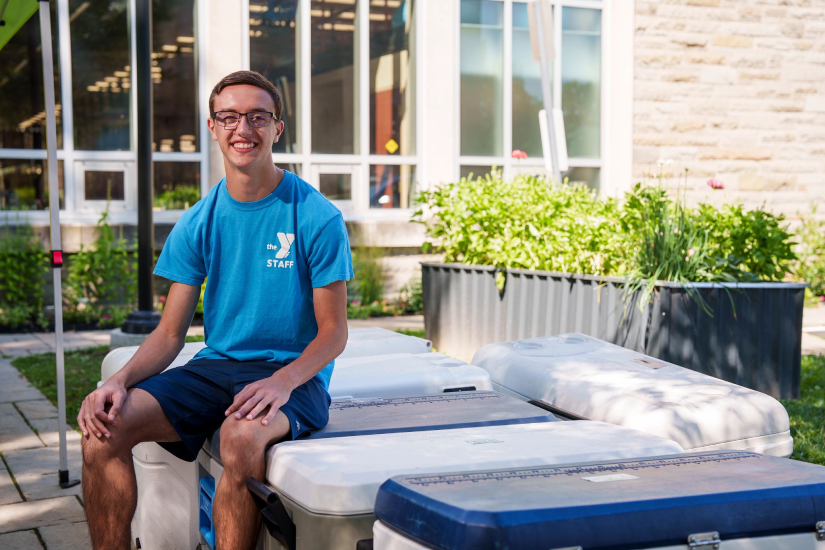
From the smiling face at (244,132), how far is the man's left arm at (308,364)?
48 cm

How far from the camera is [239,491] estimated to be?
7.71 ft

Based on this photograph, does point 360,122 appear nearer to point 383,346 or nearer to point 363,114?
point 363,114

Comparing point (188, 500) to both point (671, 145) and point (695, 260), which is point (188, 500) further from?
point (671, 145)

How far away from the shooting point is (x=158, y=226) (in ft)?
29.2

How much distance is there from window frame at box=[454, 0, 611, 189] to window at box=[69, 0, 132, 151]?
12.1 feet

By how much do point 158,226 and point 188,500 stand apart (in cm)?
641

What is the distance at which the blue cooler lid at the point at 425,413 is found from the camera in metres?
2.64

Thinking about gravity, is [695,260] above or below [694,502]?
above

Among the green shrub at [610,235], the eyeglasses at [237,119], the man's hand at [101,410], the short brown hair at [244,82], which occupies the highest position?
the short brown hair at [244,82]

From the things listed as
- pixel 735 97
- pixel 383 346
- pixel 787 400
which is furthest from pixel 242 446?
pixel 735 97

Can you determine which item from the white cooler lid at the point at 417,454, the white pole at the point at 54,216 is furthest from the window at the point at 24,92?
the white cooler lid at the point at 417,454

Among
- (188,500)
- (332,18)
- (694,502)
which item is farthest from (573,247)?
(332,18)

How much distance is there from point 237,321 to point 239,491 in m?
0.69

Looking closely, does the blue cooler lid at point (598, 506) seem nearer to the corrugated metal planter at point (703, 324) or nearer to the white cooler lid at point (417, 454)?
the white cooler lid at point (417, 454)
